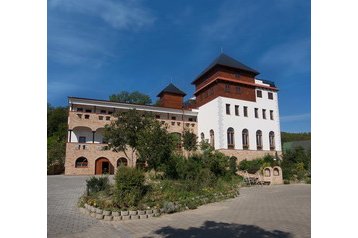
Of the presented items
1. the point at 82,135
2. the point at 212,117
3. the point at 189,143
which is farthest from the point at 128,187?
the point at 212,117

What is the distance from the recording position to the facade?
2394cm

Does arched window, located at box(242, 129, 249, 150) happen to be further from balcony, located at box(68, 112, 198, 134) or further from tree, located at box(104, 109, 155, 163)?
tree, located at box(104, 109, 155, 163)

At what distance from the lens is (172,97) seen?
30.9 metres

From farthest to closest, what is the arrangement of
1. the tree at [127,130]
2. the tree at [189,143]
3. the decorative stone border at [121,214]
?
the tree at [189,143]
the tree at [127,130]
the decorative stone border at [121,214]

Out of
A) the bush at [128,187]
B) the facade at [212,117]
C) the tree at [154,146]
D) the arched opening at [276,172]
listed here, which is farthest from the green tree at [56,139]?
the arched opening at [276,172]

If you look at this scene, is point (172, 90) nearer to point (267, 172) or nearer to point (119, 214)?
point (267, 172)

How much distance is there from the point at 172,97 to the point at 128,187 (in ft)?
75.5

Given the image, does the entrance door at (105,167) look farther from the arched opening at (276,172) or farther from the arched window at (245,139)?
the arched opening at (276,172)

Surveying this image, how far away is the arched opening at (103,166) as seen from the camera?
78.0 ft

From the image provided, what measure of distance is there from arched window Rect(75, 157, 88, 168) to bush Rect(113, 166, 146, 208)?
15.6 m

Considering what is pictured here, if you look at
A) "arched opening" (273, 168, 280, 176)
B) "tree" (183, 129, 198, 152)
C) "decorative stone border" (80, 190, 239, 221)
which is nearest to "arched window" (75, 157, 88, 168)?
"tree" (183, 129, 198, 152)

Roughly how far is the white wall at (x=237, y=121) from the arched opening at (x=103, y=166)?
379 inches

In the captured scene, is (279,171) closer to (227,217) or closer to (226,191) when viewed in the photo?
(226,191)
